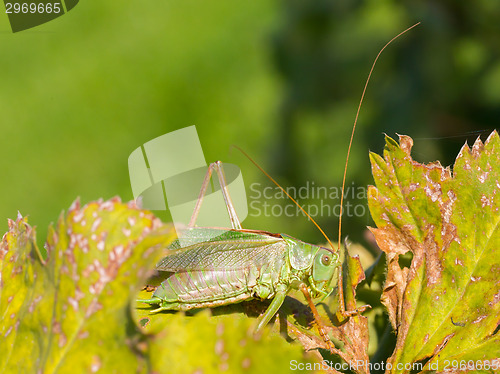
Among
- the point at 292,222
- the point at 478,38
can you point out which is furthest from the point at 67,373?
the point at 292,222

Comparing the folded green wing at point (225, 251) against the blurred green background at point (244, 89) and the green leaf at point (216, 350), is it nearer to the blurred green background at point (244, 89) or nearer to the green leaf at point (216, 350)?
the blurred green background at point (244, 89)

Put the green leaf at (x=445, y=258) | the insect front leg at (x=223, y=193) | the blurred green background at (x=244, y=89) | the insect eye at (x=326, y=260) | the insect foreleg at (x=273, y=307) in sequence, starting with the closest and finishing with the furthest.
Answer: the green leaf at (x=445, y=258) < the insect foreleg at (x=273, y=307) < the insect eye at (x=326, y=260) < the insect front leg at (x=223, y=193) < the blurred green background at (x=244, y=89)

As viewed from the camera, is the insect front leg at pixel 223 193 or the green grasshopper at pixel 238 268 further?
the insect front leg at pixel 223 193

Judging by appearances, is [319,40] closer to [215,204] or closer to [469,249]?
[215,204]

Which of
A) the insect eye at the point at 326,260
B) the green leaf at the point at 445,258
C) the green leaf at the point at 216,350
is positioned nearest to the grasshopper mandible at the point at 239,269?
the insect eye at the point at 326,260

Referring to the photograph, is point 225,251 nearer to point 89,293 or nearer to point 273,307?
point 273,307

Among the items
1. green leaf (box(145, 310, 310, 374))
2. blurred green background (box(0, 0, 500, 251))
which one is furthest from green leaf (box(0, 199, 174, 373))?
blurred green background (box(0, 0, 500, 251))
